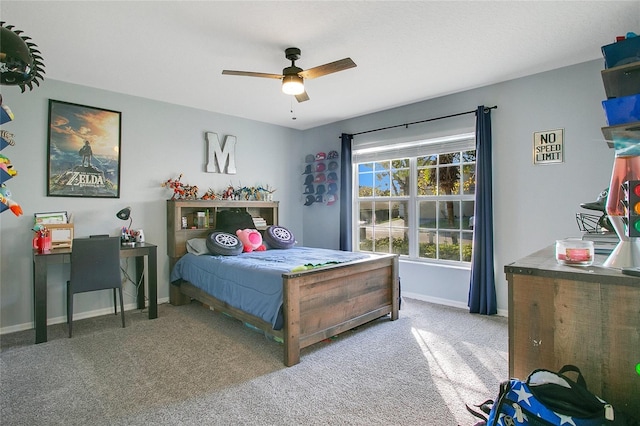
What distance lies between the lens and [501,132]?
353cm

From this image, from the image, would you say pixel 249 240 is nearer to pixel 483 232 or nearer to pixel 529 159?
pixel 483 232

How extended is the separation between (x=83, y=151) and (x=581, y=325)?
428cm

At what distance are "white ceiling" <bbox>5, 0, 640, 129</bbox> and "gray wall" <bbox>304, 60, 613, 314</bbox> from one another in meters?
0.18

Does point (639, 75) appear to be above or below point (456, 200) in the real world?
above

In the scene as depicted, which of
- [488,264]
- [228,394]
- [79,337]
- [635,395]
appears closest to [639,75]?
[635,395]

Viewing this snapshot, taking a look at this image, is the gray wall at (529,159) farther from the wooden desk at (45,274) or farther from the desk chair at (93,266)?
the desk chair at (93,266)

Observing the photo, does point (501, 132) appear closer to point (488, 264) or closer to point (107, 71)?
point (488, 264)

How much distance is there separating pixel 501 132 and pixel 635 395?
2979 mm

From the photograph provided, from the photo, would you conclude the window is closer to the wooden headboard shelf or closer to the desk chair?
the wooden headboard shelf

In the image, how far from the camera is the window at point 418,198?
392 centimetres

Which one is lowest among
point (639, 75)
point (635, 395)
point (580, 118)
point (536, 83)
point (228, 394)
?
point (228, 394)

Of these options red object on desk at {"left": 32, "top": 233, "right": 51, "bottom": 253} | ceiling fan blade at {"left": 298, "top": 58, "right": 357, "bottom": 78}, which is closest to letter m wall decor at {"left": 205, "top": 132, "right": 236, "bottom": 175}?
red object on desk at {"left": 32, "top": 233, "right": 51, "bottom": 253}

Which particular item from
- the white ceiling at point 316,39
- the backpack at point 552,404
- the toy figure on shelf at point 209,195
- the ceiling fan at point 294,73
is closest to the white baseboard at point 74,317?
the toy figure on shelf at point 209,195

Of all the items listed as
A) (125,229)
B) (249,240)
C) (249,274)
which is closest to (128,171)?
(125,229)
